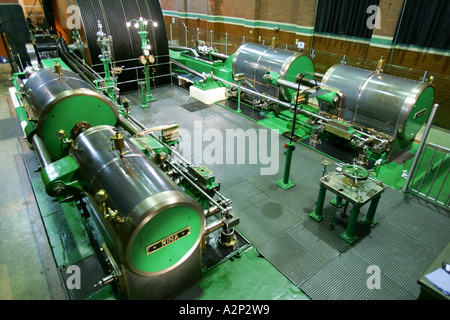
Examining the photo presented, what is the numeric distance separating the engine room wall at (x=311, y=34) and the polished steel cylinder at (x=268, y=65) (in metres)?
1.35

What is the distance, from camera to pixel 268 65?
24.8ft

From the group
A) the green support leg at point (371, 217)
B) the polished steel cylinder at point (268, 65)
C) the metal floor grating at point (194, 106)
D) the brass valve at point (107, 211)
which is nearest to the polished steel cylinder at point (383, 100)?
the polished steel cylinder at point (268, 65)

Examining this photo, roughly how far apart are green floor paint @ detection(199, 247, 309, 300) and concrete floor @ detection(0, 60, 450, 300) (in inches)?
4.9

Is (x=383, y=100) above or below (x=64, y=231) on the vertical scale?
above

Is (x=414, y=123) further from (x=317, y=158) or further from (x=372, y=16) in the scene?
(x=372, y=16)

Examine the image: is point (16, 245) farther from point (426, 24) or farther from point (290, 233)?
point (426, 24)

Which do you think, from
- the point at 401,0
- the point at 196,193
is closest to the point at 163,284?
the point at 196,193

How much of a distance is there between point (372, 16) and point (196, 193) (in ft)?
23.8

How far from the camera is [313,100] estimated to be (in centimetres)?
892

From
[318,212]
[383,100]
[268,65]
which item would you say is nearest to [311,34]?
[268,65]

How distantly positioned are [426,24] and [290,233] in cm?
632

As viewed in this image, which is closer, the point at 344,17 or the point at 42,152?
the point at 42,152

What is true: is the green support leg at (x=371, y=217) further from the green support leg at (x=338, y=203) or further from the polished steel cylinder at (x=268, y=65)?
the polished steel cylinder at (x=268, y=65)

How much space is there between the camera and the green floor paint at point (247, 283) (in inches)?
134
